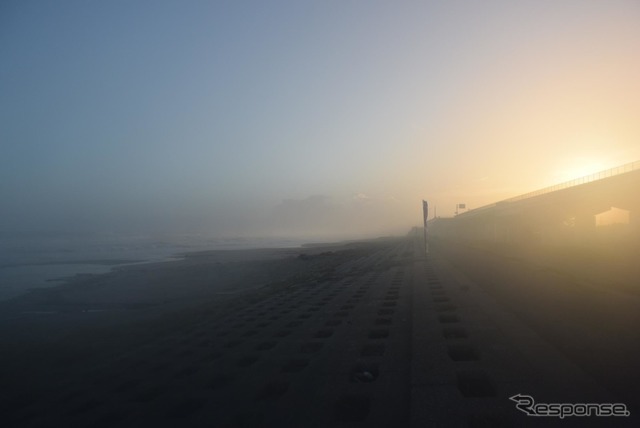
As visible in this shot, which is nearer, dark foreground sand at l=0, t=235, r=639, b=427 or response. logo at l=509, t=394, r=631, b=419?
response. logo at l=509, t=394, r=631, b=419

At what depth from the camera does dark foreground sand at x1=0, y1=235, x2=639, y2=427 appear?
297 inches

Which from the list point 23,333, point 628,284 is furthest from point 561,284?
point 23,333

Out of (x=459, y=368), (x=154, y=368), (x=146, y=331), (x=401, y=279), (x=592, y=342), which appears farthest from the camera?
(x=401, y=279)

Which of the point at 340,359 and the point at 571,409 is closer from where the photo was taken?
the point at 571,409

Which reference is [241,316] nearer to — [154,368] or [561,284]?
[154,368]

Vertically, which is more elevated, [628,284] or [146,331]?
[628,284]

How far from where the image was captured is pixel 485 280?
23.1 m

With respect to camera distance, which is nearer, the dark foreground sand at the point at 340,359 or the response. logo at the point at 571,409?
the response. logo at the point at 571,409

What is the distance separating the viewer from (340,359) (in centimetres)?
1039

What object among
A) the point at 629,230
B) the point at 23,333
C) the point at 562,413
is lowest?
the point at 23,333

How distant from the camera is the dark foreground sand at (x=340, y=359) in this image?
755cm

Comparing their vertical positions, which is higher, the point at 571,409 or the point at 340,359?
the point at 571,409

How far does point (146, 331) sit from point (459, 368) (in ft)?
43.6

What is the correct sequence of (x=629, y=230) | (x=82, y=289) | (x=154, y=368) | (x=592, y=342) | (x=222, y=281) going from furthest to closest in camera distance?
(x=629, y=230) → (x=222, y=281) → (x=82, y=289) → (x=154, y=368) → (x=592, y=342)
